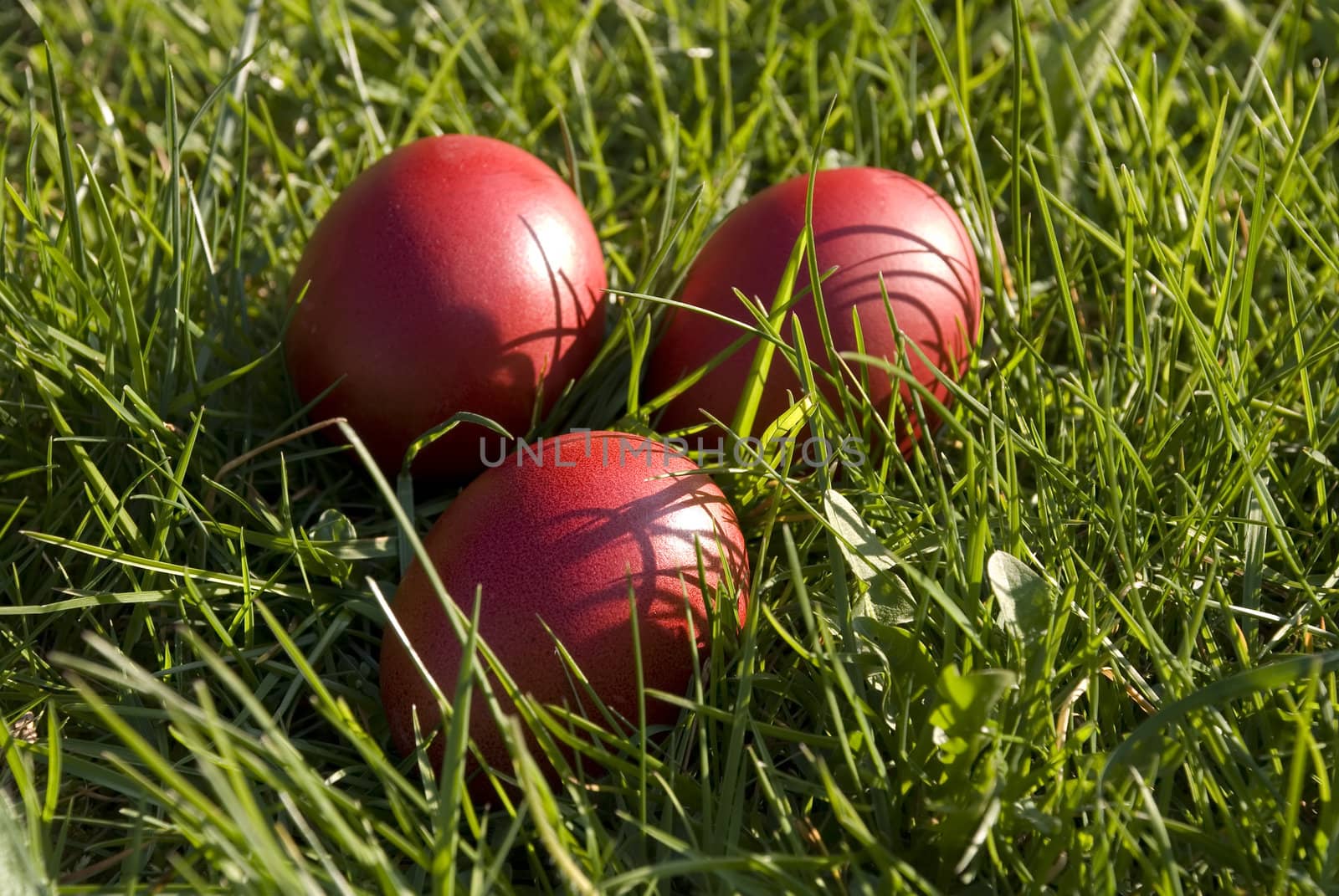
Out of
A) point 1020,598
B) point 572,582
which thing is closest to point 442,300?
point 572,582

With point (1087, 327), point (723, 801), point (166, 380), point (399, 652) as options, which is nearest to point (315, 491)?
point (166, 380)

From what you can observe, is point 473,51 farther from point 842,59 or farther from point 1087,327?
point 1087,327

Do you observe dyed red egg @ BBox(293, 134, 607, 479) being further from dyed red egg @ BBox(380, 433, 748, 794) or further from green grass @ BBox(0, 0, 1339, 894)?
dyed red egg @ BBox(380, 433, 748, 794)

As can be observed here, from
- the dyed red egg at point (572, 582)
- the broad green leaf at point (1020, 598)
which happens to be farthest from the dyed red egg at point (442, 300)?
the broad green leaf at point (1020, 598)

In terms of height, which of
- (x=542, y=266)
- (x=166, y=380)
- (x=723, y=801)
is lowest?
(x=723, y=801)

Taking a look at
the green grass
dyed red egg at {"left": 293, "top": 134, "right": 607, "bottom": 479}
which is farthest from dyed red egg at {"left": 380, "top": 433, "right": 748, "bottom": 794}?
dyed red egg at {"left": 293, "top": 134, "right": 607, "bottom": 479}

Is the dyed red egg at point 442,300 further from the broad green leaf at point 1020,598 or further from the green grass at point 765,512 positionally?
the broad green leaf at point 1020,598
